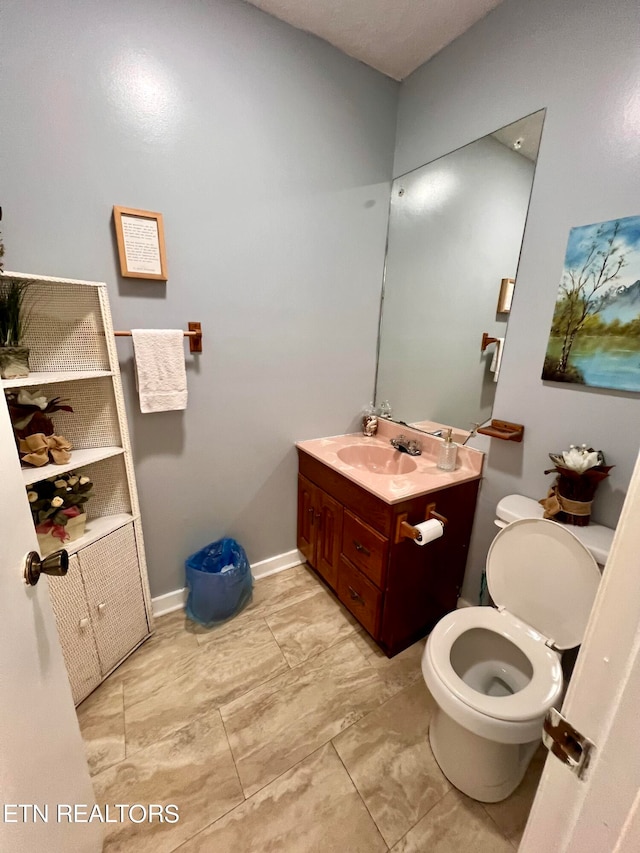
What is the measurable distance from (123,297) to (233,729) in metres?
1.71

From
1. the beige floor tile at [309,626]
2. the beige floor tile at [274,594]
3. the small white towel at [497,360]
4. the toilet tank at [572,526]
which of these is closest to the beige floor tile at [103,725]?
the beige floor tile at [274,594]

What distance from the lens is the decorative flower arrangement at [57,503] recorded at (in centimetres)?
116

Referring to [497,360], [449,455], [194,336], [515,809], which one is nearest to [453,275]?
[497,360]

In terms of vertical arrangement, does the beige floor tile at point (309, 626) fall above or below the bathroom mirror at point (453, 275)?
below

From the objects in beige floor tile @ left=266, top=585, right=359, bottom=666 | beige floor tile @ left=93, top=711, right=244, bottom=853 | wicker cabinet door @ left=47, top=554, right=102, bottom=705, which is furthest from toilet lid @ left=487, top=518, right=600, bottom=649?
wicker cabinet door @ left=47, top=554, right=102, bottom=705

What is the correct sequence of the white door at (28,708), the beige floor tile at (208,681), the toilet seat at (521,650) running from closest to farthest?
1. the white door at (28,708)
2. the toilet seat at (521,650)
3. the beige floor tile at (208,681)

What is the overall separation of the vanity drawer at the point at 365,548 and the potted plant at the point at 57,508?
108 centimetres

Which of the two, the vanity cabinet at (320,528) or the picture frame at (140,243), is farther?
the vanity cabinet at (320,528)

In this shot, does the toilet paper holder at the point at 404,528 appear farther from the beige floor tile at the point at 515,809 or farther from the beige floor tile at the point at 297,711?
the beige floor tile at the point at 515,809

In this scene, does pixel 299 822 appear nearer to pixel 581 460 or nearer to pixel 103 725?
pixel 103 725

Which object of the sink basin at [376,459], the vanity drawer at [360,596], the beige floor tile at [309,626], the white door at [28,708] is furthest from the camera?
the sink basin at [376,459]

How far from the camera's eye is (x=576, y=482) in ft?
3.71

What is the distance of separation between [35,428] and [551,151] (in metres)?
2.08

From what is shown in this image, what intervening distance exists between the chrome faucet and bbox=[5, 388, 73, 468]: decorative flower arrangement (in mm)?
1484
